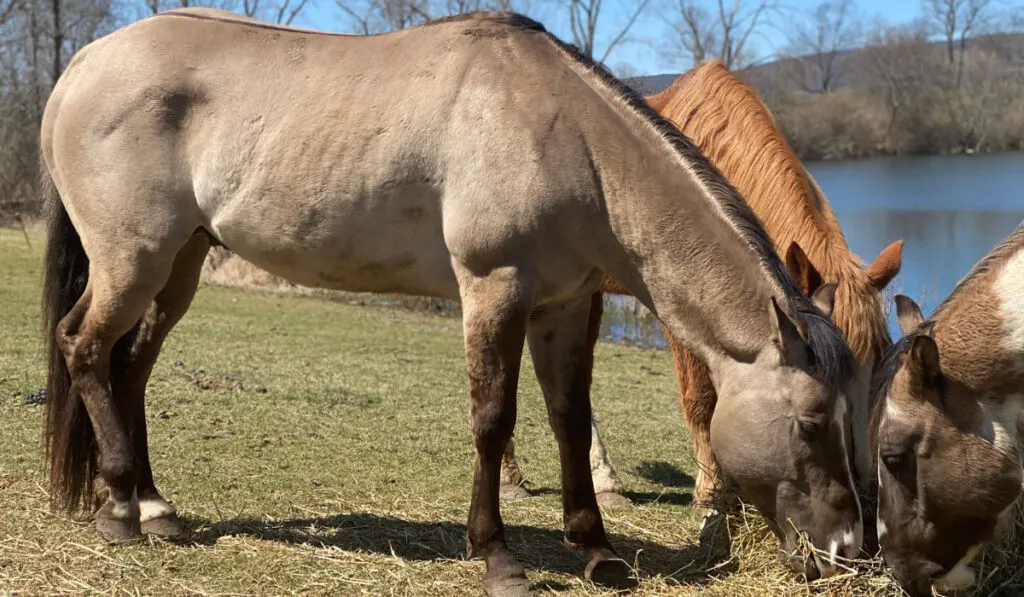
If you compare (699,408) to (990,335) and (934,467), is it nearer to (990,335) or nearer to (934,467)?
(934,467)

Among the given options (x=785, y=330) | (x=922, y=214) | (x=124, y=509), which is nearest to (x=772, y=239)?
(x=785, y=330)

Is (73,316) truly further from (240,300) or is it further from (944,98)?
(944,98)

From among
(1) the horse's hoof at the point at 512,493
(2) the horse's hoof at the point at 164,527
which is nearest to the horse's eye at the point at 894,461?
(1) the horse's hoof at the point at 512,493

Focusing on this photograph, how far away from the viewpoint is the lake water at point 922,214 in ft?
47.5

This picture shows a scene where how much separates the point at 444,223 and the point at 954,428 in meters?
1.92

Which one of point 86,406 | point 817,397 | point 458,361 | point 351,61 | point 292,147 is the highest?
point 351,61

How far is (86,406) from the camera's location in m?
4.04

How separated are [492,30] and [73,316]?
7.07 ft

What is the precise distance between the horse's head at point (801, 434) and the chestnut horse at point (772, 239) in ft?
0.55

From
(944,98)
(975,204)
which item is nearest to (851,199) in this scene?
(975,204)

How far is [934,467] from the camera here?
3.20 metres

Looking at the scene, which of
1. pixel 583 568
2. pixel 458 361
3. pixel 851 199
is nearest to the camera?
pixel 583 568

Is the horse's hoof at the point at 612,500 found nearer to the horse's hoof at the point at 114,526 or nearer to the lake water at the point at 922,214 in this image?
the horse's hoof at the point at 114,526

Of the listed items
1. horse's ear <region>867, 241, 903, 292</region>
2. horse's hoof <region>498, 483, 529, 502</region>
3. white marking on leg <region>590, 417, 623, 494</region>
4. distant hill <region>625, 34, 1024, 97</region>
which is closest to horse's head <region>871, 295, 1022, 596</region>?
horse's ear <region>867, 241, 903, 292</region>
